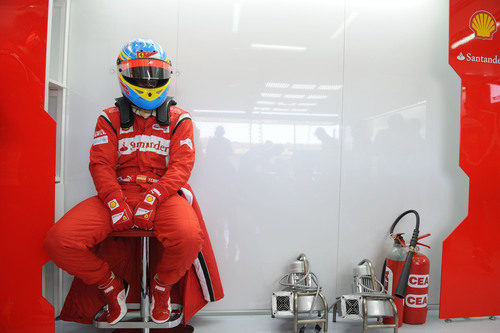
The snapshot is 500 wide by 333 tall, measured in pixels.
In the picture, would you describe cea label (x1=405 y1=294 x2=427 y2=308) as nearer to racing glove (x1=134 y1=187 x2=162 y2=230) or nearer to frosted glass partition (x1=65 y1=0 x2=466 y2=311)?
frosted glass partition (x1=65 y1=0 x2=466 y2=311)

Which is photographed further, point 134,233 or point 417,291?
point 417,291

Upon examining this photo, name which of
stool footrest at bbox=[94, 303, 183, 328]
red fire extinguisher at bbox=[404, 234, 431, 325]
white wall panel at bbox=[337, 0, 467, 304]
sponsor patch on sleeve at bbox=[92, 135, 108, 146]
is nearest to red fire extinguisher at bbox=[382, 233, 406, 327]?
red fire extinguisher at bbox=[404, 234, 431, 325]

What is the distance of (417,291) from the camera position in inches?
85.1

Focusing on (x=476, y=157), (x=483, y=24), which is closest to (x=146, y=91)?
(x=476, y=157)

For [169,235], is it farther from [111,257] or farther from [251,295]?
[251,295]

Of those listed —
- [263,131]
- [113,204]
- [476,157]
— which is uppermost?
[263,131]

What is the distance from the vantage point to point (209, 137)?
90.0 inches

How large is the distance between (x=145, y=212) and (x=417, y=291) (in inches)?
69.3

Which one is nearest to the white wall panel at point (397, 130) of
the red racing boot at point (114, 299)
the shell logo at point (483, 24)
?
the shell logo at point (483, 24)

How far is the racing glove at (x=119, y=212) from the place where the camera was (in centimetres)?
165

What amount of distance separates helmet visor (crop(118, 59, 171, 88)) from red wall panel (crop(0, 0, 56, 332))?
402 mm

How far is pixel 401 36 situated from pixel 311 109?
0.86 metres

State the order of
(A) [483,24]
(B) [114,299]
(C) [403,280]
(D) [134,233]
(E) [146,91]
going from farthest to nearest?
(A) [483,24]
(C) [403,280]
(E) [146,91]
(B) [114,299]
(D) [134,233]

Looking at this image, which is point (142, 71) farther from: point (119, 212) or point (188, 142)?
point (119, 212)
